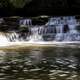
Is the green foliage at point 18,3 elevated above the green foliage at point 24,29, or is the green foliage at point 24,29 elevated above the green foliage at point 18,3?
the green foliage at point 18,3

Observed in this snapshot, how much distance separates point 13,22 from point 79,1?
27.7ft

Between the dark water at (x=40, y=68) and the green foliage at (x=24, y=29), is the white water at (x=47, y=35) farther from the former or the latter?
the dark water at (x=40, y=68)

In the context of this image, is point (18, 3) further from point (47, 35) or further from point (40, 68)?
point (40, 68)

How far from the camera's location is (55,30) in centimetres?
2131

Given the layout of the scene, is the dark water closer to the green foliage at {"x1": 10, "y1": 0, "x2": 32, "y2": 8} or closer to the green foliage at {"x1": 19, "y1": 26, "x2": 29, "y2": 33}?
the green foliage at {"x1": 19, "y1": 26, "x2": 29, "y2": 33}

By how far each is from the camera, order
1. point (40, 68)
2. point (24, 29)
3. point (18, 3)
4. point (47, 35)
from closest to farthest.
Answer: point (40, 68) → point (47, 35) → point (24, 29) → point (18, 3)

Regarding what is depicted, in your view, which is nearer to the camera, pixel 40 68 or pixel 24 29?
pixel 40 68

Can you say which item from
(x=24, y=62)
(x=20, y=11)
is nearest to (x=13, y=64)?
(x=24, y=62)

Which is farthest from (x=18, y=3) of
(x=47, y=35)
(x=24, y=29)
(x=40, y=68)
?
(x=40, y=68)

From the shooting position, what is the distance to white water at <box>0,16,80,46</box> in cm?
2009

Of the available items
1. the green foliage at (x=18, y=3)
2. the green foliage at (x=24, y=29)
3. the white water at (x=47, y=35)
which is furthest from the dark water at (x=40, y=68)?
the green foliage at (x=18, y=3)

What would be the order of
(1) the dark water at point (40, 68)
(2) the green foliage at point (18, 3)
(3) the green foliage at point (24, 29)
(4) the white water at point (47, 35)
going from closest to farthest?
(1) the dark water at point (40, 68)
(4) the white water at point (47, 35)
(3) the green foliage at point (24, 29)
(2) the green foliage at point (18, 3)

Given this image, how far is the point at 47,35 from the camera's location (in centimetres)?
2052

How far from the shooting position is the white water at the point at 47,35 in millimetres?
20094
